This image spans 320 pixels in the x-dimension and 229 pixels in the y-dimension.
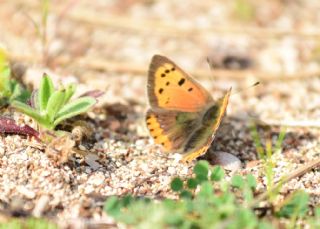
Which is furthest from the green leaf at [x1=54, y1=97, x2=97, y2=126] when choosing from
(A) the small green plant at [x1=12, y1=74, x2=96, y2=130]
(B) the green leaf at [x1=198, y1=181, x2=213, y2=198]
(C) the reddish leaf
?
(B) the green leaf at [x1=198, y1=181, x2=213, y2=198]

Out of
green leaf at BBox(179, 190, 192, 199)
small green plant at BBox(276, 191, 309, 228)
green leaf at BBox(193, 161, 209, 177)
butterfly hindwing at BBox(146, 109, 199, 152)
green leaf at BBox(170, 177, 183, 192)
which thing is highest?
butterfly hindwing at BBox(146, 109, 199, 152)

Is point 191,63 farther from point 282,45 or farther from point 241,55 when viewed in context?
point 282,45

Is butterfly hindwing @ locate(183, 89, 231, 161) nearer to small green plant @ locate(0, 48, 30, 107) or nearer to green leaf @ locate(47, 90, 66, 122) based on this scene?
green leaf @ locate(47, 90, 66, 122)

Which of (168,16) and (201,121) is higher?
(168,16)

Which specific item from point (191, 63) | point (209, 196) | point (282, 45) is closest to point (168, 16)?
point (191, 63)

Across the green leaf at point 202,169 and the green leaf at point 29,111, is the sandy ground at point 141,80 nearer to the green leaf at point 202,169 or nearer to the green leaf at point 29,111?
the green leaf at point 29,111

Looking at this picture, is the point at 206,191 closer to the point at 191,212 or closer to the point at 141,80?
the point at 191,212

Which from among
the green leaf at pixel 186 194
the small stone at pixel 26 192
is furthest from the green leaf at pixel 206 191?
the small stone at pixel 26 192
